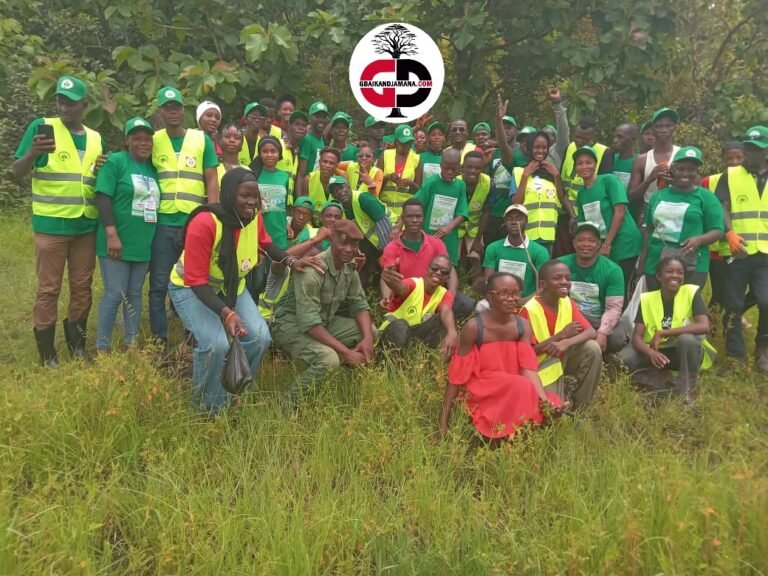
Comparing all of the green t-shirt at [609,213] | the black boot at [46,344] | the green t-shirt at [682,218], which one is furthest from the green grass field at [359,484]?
the green t-shirt at [609,213]

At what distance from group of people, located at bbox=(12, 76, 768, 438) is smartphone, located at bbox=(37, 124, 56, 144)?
0.05 ft

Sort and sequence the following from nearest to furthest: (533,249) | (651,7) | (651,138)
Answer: (533,249) < (651,138) < (651,7)

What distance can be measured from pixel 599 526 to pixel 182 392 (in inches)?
102

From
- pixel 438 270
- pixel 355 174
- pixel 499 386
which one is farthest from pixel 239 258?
pixel 355 174

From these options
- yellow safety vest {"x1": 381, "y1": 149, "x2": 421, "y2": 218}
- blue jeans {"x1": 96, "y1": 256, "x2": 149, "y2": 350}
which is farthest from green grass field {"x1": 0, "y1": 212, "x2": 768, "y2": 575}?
yellow safety vest {"x1": 381, "y1": 149, "x2": 421, "y2": 218}

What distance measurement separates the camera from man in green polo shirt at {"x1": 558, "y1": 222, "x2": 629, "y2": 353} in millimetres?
4816

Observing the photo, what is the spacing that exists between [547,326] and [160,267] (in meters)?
2.98

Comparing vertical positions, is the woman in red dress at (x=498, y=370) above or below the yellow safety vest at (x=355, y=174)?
below

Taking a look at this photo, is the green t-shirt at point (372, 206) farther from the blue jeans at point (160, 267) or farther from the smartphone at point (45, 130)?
the smartphone at point (45, 130)

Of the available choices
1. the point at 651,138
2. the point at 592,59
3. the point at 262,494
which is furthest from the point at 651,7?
the point at 262,494

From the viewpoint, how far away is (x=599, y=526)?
2791mm

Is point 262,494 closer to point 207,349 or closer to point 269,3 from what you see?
point 207,349

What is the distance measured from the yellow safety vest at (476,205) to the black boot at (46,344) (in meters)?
3.77

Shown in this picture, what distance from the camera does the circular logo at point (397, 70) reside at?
7691mm
